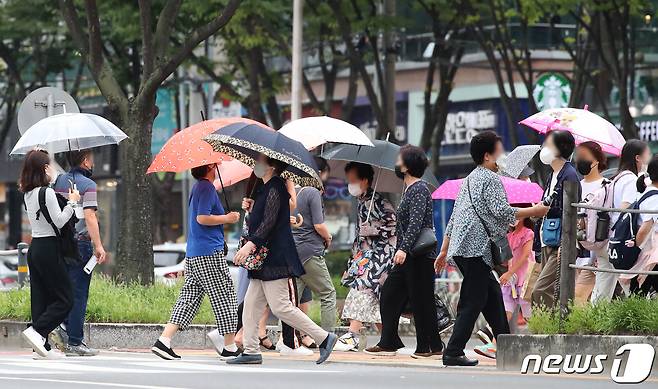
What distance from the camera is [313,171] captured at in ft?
41.5

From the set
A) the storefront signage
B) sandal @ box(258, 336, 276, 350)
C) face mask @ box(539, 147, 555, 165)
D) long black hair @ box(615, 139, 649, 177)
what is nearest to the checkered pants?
sandal @ box(258, 336, 276, 350)

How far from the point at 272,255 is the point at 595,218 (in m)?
2.68

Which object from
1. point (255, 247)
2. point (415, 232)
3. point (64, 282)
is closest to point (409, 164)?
point (415, 232)

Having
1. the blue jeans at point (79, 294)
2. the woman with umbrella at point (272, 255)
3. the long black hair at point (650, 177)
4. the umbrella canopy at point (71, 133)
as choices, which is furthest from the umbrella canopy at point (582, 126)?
the blue jeans at point (79, 294)

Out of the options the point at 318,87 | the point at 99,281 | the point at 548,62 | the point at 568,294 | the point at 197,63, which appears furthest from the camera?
the point at 318,87

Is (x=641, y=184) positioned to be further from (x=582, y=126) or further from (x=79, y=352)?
(x=79, y=352)

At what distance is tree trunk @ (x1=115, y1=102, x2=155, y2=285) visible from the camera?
18.6m

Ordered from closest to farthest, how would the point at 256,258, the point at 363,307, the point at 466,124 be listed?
the point at 256,258
the point at 363,307
the point at 466,124

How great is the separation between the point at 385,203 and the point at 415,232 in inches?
→ 57.2

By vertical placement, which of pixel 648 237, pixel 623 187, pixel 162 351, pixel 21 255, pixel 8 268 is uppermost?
pixel 623 187

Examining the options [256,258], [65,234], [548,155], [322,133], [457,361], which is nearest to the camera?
[457,361]

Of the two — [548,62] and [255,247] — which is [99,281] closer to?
[255,247]

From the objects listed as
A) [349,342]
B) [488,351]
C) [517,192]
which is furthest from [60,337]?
[517,192]

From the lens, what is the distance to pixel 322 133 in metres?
15.1
